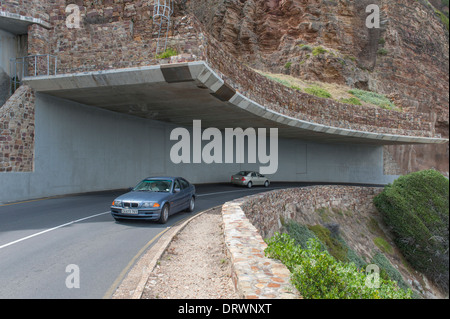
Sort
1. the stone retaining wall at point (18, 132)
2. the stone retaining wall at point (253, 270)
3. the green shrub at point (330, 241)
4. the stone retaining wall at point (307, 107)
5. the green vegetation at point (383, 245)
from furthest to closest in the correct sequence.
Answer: the green vegetation at point (383, 245) → the green shrub at point (330, 241) → the stone retaining wall at point (307, 107) → the stone retaining wall at point (18, 132) → the stone retaining wall at point (253, 270)

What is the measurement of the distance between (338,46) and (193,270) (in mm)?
43829

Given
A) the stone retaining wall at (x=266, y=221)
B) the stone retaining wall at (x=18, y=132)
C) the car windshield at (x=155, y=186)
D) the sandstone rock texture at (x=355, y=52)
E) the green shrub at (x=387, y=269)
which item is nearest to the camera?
the stone retaining wall at (x=266, y=221)

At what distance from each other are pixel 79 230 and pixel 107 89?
24.2 feet

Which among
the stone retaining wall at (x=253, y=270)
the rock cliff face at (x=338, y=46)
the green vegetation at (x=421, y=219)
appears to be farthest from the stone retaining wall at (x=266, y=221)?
the rock cliff face at (x=338, y=46)

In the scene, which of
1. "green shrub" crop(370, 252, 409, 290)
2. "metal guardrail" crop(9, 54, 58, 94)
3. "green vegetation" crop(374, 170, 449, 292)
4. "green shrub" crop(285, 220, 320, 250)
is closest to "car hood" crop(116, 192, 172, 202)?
"green shrub" crop(285, 220, 320, 250)

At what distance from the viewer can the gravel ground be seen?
206 inches

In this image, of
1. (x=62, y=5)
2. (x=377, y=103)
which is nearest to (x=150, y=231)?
(x=62, y=5)

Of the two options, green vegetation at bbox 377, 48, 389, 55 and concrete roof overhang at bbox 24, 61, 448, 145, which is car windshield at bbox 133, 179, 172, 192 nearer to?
concrete roof overhang at bbox 24, 61, 448, 145

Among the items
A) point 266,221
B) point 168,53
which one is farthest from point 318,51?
point 266,221

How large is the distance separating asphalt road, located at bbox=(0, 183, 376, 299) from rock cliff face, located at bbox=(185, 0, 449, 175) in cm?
3414

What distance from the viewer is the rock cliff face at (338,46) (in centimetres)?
4162

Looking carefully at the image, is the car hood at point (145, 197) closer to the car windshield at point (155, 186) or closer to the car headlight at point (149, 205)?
the car headlight at point (149, 205)

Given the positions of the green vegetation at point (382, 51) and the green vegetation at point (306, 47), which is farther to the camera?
the green vegetation at point (382, 51)

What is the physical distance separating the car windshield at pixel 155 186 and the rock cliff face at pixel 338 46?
32894 millimetres
